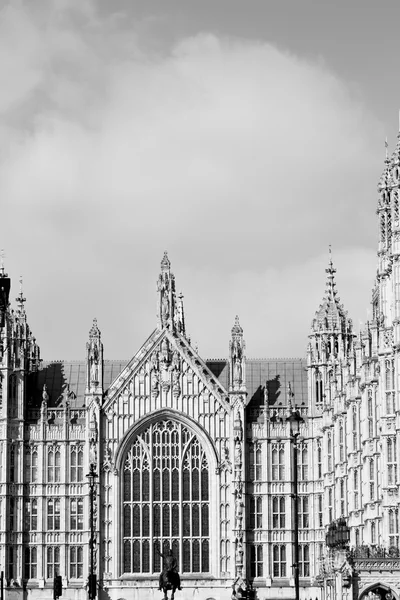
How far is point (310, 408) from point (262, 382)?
5.75 metres

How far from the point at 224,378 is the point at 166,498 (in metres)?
12.5

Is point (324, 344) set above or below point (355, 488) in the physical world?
above

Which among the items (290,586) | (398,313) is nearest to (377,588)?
(398,313)

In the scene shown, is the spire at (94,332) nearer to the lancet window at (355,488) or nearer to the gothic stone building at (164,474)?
the gothic stone building at (164,474)

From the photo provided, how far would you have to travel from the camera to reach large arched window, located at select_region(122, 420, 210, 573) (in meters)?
140

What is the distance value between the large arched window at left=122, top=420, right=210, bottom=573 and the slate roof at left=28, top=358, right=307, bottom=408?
7.98 metres

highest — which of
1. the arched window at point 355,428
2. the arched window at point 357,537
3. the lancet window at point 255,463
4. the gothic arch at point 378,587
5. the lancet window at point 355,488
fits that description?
the arched window at point 355,428

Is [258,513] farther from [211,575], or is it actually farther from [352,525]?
[352,525]

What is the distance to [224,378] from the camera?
147250 millimetres

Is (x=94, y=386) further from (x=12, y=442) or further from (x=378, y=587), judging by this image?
(x=378, y=587)

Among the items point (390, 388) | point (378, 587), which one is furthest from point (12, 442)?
point (378, 587)

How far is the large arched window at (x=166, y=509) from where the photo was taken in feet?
461

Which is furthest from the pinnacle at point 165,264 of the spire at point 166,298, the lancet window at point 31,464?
the lancet window at point 31,464

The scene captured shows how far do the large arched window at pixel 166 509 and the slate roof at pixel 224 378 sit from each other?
26.2ft
